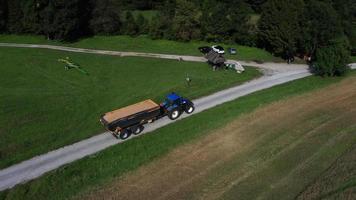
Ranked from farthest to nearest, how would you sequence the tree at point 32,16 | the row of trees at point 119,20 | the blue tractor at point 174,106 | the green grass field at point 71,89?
the tree at point 32,16 → the row of trees at point 119,20 → the blue tractor at point 174,106 → the green grass field at point 71,89

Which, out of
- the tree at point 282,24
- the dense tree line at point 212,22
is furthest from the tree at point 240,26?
the tree at point 282,24

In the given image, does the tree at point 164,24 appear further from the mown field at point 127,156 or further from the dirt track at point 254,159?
the dirt track at point 254,159

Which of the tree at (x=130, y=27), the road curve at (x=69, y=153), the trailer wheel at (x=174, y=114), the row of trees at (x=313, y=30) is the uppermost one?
the row of trees at (x=313, y=30)

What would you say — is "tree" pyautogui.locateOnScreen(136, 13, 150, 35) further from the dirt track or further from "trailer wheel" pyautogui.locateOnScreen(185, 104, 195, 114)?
the dirt track

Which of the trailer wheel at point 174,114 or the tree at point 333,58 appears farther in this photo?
the tree at point 333,58

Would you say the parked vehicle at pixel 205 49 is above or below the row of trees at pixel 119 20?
below

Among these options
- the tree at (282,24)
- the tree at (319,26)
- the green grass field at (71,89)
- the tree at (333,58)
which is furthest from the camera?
the tree at (282,24)

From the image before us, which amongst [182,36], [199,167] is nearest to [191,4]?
[182,36]
